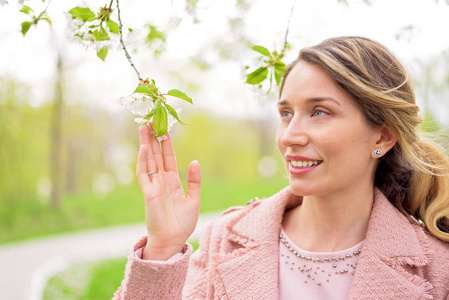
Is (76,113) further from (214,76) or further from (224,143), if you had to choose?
(224,143)

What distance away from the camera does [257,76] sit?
6.18 ft

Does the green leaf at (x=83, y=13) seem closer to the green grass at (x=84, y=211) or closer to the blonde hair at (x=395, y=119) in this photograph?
the blonde hair at (x=395, y=119)

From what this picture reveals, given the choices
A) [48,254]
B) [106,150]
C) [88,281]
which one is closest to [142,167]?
[88,281]

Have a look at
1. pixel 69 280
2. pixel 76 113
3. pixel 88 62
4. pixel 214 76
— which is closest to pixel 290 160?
pixel 69 280

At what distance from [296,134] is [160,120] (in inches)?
22.8

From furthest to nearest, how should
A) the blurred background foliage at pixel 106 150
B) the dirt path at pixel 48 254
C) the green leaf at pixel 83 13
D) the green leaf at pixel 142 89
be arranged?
the dirt path at pixel 48 254 → the blurred background foliage at pixel 106 150 → the green leaf at pixel 83 13 → the green leaf at pixel 142 89

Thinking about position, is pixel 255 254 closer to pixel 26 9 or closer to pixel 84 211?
pixel 26 9

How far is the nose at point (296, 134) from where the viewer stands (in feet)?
5.84

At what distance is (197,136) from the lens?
1772cm

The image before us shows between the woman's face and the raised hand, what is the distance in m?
0.39

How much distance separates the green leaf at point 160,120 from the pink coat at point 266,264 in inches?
17.5

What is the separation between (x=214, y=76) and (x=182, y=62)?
185cm

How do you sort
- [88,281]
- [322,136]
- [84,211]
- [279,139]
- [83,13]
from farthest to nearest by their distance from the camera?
[84,211]
[88,281]
[279,139]
[322,136]
[83,13]

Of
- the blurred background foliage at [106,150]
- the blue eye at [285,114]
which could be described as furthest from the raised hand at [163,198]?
the blurred background foliage at [106,150]
